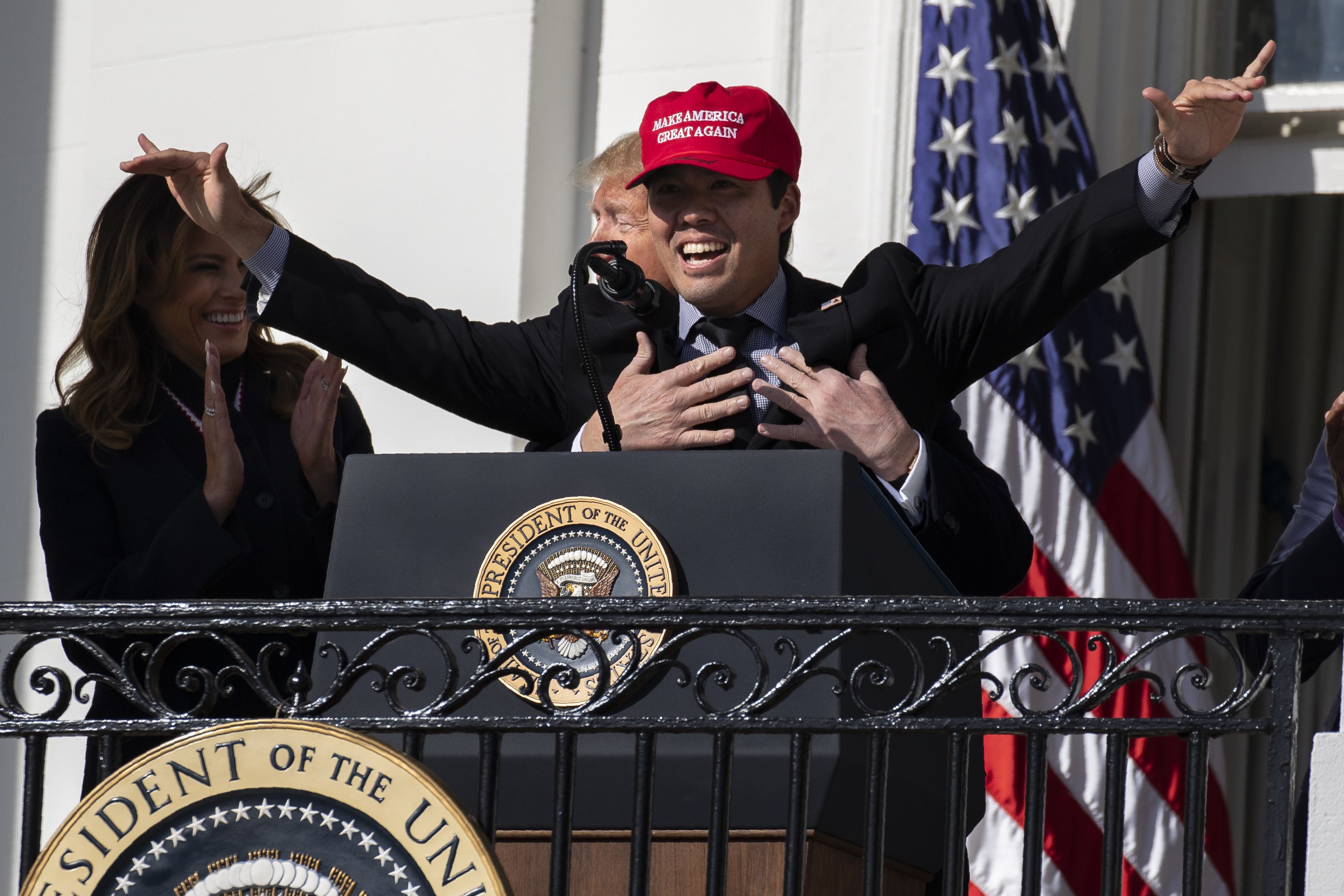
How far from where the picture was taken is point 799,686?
79.4 inches

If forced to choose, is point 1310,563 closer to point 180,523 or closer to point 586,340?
point 586,340

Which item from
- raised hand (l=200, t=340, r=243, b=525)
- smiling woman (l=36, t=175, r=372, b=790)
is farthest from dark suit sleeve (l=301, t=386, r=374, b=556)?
raised hand (l=200, t=340, r=243, b=525)

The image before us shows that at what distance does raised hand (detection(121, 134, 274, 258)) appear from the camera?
8.59 ft

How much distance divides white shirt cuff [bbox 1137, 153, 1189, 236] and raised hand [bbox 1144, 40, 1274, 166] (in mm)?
43

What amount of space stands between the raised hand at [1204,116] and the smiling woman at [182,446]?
1376mm

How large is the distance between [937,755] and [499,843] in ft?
1.91

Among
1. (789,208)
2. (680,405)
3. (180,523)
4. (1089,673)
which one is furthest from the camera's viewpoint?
(1089,673)

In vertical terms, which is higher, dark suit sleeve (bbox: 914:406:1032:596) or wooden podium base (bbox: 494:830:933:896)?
dark suit sleeve (bbox: 914:406:1032:596)

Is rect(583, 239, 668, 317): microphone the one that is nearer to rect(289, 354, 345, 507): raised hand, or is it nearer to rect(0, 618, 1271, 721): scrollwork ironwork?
rect(0, 618, 1271, 721): scrollwork ironwork

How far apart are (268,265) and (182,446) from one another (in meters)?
0.72

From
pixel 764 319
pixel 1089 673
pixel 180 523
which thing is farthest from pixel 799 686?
pixel 1089 673

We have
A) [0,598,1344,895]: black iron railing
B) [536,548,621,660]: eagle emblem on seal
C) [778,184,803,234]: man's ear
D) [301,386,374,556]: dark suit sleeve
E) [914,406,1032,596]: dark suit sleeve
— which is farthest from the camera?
[301,386,374,556]: dark suit sleeve

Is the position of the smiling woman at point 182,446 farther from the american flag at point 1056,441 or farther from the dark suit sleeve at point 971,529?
the american flag at point 1056,441

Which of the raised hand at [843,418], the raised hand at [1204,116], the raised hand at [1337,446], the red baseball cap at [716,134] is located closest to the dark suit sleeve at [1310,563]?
the raised hand at [1337,446]
